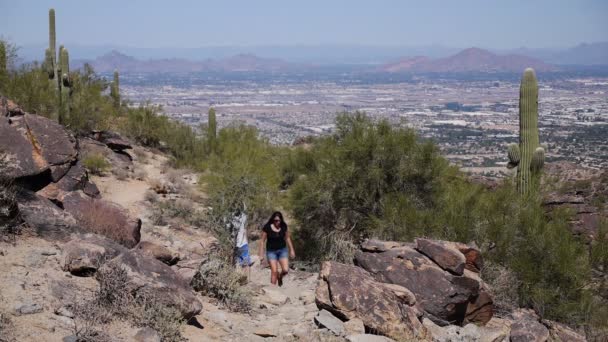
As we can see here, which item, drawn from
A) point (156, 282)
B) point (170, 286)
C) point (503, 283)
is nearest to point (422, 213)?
point (503, 283)

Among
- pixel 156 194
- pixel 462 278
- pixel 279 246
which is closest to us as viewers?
pixel 462 278

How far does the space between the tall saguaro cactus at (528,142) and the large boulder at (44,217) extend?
10.4m

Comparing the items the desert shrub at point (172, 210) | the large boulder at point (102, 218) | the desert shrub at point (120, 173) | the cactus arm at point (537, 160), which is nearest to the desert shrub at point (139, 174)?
the desert shrub at point (120, 173)

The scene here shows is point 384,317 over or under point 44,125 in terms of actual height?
under

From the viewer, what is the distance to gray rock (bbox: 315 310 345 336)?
24.3ft

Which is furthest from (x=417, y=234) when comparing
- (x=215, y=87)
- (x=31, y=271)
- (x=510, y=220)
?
(x=215, y=87)

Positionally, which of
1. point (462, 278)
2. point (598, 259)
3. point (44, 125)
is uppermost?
point (44, 125)

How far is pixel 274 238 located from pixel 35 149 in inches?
164

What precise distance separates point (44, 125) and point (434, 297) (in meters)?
7.43

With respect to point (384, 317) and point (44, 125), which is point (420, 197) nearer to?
point (384, 317)

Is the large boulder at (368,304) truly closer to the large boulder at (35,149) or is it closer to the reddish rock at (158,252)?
the reddish rock at (158,252)

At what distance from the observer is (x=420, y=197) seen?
13945mm

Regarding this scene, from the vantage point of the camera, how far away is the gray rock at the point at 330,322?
24.3ft

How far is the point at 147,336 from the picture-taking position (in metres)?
6.27
